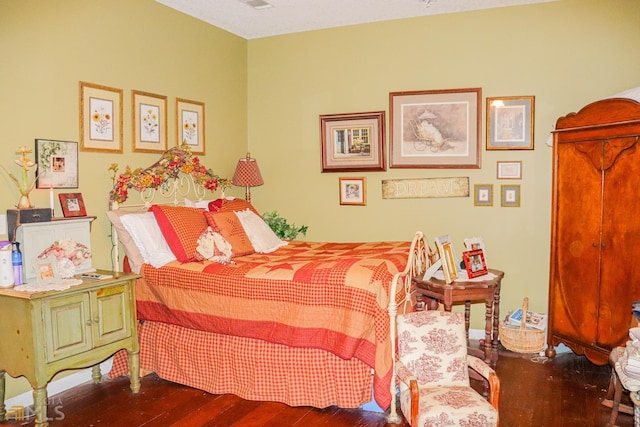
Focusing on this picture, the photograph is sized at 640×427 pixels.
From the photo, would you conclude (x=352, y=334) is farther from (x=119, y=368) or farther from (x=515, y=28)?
(x=515, y=28)

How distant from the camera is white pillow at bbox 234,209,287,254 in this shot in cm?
429

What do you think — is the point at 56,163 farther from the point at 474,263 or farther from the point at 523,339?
the point at 523,339

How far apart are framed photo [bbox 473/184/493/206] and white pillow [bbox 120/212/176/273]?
277 centimetres

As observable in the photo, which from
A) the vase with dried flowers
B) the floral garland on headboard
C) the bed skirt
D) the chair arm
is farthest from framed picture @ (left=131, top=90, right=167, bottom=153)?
the chair arm

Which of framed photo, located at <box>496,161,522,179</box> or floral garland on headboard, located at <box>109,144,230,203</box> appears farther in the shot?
framed photo, located at <box>496,161,522,179</box>

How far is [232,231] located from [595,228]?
274cm

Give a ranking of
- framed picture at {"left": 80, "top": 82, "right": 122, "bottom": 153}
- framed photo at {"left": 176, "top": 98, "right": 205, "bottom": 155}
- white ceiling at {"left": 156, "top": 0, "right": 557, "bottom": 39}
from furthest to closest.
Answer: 1. framed photo at {"left": 176, "top": 98, "right": 205, "bottom": 155}
2. white ceiling at {"left": 156, "top": 0, "right": 557, "bottom": 39}
3. framed picture at {"left": 80, "top": 82, "right": 122, "bottom": 153}

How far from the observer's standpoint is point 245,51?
570 cm

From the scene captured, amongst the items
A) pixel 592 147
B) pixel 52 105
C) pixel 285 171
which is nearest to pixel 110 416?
pixel 52 105

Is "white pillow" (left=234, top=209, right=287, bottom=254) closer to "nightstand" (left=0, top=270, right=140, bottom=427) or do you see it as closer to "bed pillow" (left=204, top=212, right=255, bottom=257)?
"bed pillow" (left=204, top=212, right=255, bottom=257)

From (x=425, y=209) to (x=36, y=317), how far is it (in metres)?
3.43

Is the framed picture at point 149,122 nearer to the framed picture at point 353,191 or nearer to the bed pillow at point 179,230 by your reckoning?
the bed pillow at point 179,230

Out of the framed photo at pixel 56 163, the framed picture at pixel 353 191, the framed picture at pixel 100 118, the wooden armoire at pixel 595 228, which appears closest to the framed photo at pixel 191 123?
the framed picture at pixel 100 118

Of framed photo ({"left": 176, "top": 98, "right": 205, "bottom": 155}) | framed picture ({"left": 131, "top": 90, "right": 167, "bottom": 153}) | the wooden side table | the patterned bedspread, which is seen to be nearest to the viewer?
the patterned bedspread
